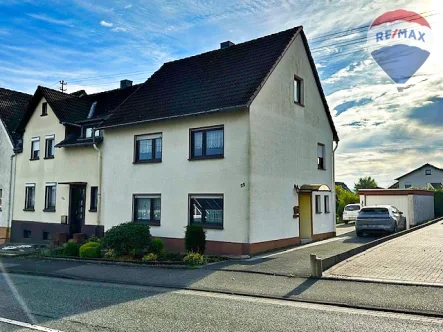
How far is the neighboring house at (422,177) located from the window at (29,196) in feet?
203

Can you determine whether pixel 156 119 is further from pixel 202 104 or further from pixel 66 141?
pixel 66 141

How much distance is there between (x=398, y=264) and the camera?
11.7 m

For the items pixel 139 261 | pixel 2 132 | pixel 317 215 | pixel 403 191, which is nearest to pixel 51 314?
pixel 139 261

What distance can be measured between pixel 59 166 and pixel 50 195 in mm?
1810

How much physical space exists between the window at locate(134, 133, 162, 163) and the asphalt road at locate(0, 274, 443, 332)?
828 centimetres

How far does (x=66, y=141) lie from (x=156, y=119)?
297 inches

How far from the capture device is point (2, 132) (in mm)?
24875

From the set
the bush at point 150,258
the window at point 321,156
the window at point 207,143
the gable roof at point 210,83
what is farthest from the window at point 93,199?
the window at point 321,156

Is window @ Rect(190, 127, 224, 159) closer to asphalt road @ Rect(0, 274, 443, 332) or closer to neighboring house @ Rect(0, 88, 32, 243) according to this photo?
asphalt road @ Rect(0, 274, 443, 332)

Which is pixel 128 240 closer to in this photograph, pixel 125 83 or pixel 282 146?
pixel 282 146

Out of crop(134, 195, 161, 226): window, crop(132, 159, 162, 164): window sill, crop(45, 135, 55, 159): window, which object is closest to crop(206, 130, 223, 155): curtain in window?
crop(132, 159, 162, 164): window sill

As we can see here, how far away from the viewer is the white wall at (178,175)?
1425 centimetres

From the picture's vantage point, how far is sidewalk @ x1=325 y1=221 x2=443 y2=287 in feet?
32.3

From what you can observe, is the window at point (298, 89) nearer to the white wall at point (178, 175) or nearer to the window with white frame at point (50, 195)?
the white wall at point (178, 175)
